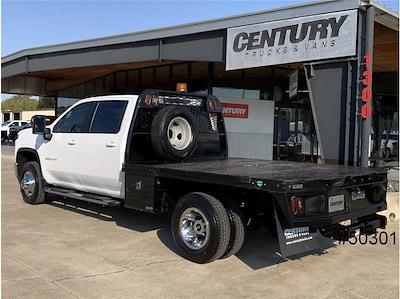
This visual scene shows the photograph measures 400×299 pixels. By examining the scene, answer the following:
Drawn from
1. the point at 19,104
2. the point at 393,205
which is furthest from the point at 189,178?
the point at 19,104

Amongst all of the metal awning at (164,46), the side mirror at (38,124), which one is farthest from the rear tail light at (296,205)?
the side mirror at (38,124)

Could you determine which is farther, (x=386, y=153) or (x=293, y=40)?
(x=386, y=153)

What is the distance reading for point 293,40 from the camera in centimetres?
909

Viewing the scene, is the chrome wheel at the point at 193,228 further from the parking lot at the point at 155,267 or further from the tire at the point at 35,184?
the tire at the point at 35,184

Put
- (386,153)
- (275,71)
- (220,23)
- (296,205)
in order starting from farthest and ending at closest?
(386,153)
(275,71)
(220,23)
(296,205)

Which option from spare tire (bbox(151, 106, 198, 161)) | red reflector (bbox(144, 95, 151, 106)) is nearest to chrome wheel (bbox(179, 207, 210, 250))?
spare tire (bbox(151, 106, 198, 161))

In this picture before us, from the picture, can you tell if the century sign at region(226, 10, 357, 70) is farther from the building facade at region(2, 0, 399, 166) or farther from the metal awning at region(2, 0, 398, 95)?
the metal awning at region(2, 0, 398, 95)

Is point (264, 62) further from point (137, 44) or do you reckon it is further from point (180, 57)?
point (137, 44)

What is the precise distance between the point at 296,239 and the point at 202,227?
1063 mm

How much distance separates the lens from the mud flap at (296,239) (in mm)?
A: 4844

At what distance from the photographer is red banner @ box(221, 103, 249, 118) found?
13750 mm

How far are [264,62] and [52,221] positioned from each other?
5.09 meters

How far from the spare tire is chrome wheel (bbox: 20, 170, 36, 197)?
3248 millimetres

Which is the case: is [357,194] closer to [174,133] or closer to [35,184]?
[174,133]
